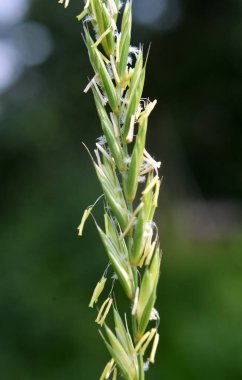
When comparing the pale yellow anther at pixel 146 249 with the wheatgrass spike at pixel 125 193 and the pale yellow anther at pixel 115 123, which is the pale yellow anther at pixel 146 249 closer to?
the wheatgrass spike at pixel 125 193

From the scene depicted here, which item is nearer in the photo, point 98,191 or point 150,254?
point 150,254

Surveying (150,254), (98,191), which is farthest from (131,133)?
(98,191)

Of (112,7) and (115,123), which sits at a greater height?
(112,7)

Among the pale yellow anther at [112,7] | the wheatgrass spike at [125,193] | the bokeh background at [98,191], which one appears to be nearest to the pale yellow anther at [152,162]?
the wheatgrass spike at [125,193]

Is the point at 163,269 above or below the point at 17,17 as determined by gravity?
below

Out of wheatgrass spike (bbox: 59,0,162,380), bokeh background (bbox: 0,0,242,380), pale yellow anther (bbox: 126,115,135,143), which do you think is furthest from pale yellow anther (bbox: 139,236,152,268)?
bokeh background (bbox: 0,0,242,380)

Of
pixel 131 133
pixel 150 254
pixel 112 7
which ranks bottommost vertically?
pixel 150 254

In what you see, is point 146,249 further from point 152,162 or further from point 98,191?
point 98,191

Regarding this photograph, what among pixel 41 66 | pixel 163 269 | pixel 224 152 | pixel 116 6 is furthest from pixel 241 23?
pixel 116 6

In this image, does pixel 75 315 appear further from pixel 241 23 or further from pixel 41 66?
pixel 41 66
